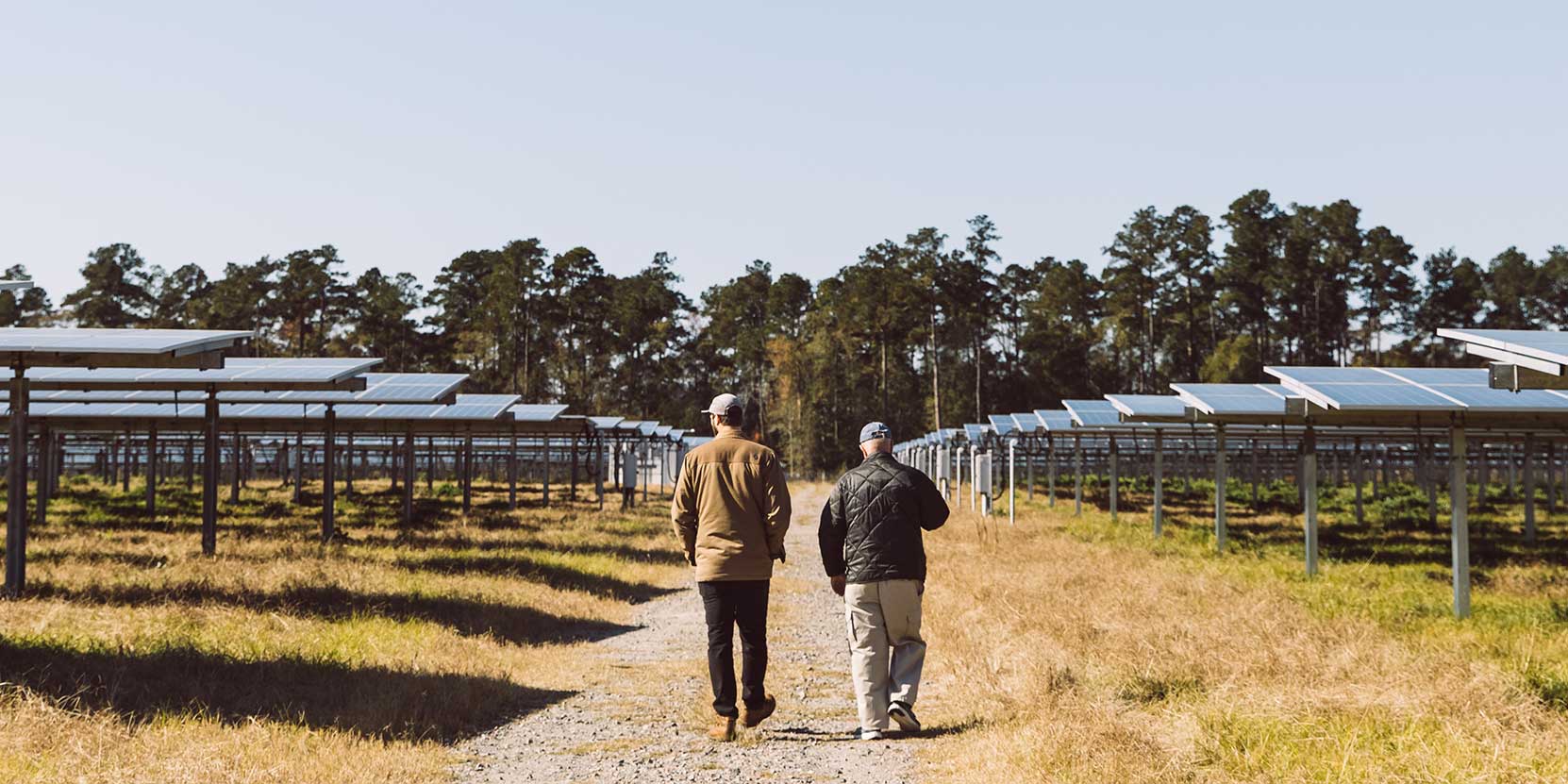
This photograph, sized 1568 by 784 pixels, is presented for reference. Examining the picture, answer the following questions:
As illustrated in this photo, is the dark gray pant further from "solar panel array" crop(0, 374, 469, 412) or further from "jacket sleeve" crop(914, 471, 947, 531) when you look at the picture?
"solar panel array" crop(0, 374, 469, 412)

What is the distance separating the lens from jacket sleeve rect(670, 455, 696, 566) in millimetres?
7957

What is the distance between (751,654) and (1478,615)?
30.6ft

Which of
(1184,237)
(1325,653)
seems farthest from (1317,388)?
(1184,237)

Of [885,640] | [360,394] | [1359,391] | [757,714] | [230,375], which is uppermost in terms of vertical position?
[230,375]

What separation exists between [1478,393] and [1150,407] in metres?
9.57

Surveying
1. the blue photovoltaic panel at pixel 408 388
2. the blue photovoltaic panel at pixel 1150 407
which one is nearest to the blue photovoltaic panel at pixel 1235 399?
the blue photovoltaic panel at pixel 1150 407

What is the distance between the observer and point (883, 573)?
790 cm

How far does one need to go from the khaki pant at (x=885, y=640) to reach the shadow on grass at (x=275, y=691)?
7.47 feet

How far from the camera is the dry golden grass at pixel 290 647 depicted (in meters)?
6.93

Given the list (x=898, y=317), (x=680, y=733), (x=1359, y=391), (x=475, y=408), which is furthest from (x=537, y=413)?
(x=898, y=317)

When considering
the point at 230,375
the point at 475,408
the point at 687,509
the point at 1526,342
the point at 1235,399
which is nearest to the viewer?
the point at 687,509

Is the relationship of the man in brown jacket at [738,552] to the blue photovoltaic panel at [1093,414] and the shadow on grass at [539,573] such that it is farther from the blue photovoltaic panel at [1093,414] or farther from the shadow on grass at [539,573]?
the blue photovoltaic panel at [1093,414]

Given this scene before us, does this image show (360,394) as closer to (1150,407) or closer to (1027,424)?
(1150,407)

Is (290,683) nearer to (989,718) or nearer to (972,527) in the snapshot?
(989,718)
